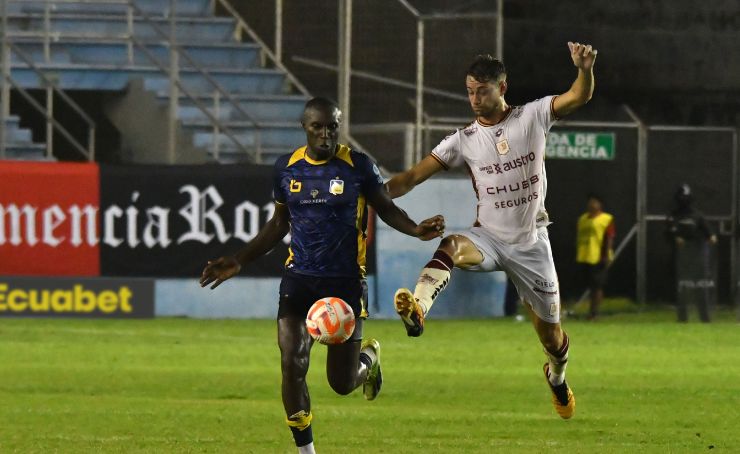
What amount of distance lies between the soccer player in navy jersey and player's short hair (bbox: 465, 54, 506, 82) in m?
1.11

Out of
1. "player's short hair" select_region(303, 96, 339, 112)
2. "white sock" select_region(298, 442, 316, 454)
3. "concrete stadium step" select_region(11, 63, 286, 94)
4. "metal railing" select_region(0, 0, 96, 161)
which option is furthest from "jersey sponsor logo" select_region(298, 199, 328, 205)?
"concrete stadium step" select_region(11, 63, 286, 94)

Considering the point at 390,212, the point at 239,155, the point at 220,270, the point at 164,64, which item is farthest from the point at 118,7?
the point at 390,212

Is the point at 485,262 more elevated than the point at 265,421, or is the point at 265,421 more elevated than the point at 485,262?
the point at 485,262

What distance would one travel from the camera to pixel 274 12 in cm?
2762

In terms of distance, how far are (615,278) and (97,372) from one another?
46.3 ft

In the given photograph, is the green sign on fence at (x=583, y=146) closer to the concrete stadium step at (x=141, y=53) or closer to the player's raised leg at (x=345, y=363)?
the concrete stadium step at (x=141, y=53)

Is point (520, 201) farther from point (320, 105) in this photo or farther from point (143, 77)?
point (143, 77)

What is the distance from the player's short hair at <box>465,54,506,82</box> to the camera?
10.8 m

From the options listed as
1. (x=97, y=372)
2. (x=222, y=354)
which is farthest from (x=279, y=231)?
(x=222, y=354)

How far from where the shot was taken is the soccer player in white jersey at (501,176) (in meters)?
11.0

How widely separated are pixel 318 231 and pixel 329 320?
0.57 m

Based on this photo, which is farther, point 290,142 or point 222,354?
point 290,142

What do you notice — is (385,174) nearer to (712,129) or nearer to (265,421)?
(712,129)

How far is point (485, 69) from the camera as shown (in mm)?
10820
